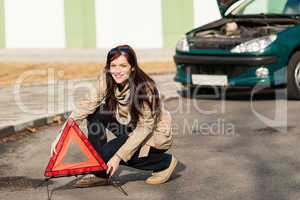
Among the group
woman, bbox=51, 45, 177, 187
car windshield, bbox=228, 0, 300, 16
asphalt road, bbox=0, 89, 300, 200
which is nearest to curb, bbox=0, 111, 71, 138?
asphalt road, bbox=0, 89, 300, 200

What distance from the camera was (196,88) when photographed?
12930 millimetres

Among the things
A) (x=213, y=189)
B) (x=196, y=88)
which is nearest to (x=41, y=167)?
(x=213, y=189)

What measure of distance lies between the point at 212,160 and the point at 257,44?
12.6 feet

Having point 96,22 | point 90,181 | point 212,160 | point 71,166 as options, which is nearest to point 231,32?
point 212,160

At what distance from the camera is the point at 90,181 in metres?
6.92

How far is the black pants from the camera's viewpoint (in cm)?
670

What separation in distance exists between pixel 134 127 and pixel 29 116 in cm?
387

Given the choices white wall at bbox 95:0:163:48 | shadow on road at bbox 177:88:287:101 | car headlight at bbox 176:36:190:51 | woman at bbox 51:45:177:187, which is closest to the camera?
woman at bbox 51:45:177:187

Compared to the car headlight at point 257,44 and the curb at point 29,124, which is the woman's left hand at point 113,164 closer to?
the curb at point 29,124

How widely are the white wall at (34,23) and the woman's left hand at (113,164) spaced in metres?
14.6

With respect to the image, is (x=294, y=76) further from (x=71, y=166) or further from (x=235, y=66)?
(x=71, y=166)

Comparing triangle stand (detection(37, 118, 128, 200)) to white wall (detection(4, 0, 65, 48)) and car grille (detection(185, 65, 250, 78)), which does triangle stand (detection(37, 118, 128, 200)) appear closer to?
car grille (detection(185, 65, 250, 78))

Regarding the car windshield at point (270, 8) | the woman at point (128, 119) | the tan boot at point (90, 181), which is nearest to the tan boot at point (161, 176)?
the woman at point (128, 119)

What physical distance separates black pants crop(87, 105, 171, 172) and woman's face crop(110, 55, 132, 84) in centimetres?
35
